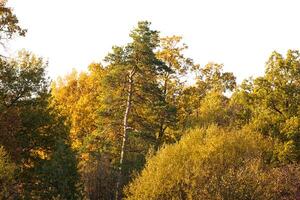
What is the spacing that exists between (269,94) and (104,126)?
1530 centimetres

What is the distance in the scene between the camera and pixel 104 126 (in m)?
37.7

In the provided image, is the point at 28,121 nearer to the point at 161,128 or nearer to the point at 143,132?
the point at 143,132

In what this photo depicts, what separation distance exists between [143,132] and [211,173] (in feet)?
32.6

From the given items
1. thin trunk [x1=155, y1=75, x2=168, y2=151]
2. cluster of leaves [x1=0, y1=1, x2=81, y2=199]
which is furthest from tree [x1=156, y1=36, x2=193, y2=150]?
cluster of leaves [x1=0, y1=1, x2=81, y2=199]

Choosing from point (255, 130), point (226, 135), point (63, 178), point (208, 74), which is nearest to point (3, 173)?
point (63, 178)

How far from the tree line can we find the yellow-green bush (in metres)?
0.07

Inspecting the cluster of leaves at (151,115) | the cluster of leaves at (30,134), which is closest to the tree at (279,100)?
the cluster of leaves at (151,115)

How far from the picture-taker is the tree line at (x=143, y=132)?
27.0m

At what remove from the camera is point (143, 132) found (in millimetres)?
37250

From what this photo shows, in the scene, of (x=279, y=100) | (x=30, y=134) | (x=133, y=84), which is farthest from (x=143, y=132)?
(x=279, y=100)

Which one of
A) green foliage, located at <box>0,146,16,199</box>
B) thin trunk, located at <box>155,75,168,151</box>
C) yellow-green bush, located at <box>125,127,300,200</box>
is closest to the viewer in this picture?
green foliage, located at <box>0,146,16,199</box>

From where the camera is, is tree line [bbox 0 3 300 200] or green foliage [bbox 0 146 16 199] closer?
green foliage [bbox 0 146 16 199]

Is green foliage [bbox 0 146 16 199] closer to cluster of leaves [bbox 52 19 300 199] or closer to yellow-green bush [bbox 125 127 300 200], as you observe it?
yellow-green bush [bbox 125 127 300 200]

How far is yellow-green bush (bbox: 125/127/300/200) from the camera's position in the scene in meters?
25.1
